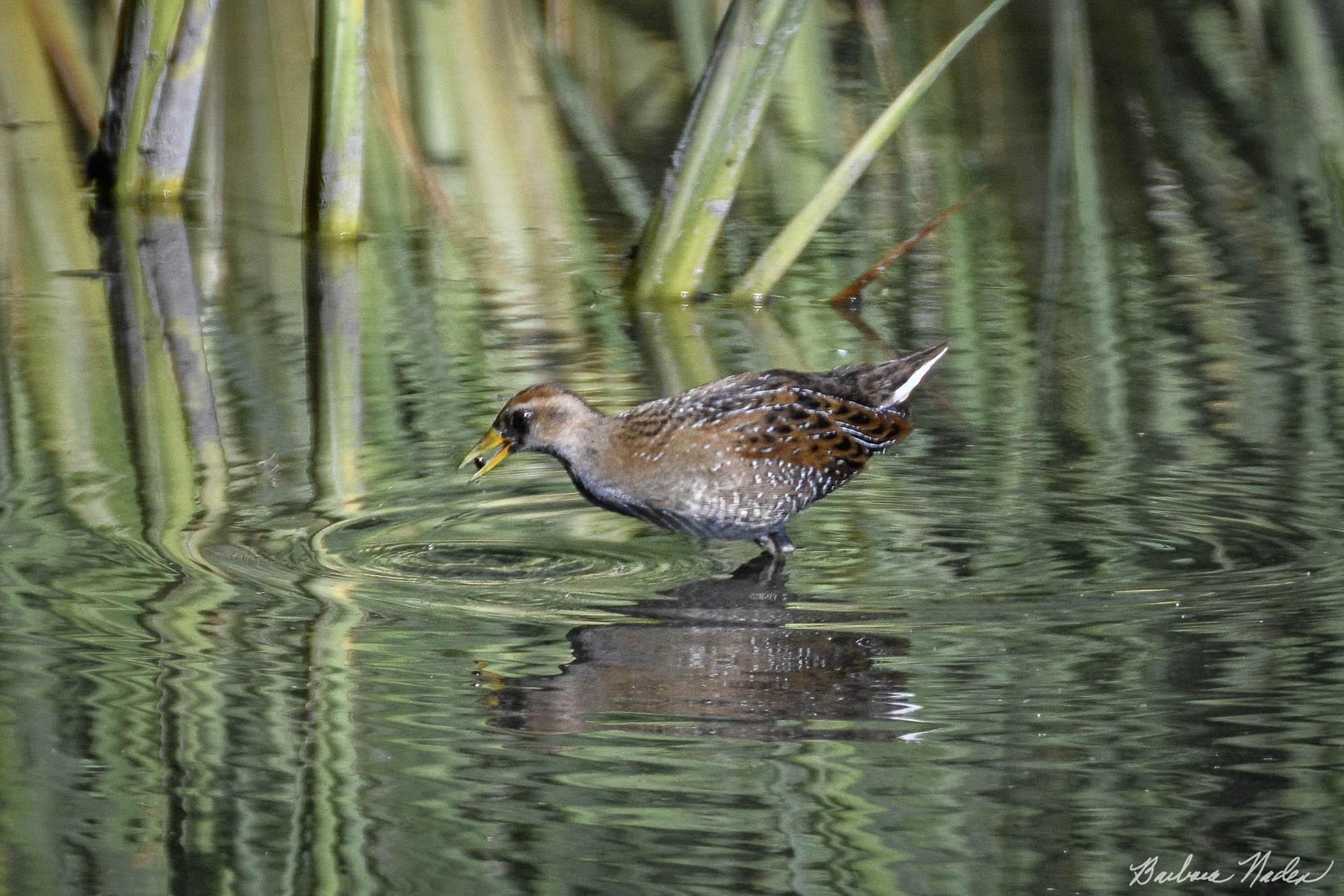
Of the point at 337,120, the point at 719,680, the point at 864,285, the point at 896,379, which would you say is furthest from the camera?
the point at 337,120

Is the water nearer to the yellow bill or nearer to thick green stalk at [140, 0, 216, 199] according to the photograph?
the yellow bill

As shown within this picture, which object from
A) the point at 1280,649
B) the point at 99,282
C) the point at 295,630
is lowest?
the point at 1280,649

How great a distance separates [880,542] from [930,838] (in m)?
1.78

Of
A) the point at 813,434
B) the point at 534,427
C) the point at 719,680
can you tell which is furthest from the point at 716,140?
the point at 719,680

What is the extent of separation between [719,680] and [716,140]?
11.5 ft

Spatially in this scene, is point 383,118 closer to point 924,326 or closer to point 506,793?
point 924,326

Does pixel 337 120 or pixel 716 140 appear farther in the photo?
pixel 337 120

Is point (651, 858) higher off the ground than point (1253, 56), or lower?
lower

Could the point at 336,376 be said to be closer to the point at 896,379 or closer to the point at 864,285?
the point at 896,379

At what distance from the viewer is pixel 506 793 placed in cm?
367

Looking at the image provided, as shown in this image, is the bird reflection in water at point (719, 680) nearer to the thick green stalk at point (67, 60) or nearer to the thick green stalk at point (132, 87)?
the thick green stalk at point (132, 87)

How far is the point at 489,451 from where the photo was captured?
17.4 feet

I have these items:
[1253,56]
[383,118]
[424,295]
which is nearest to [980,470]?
[424,295]

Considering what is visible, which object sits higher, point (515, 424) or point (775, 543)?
point (515, 424)
